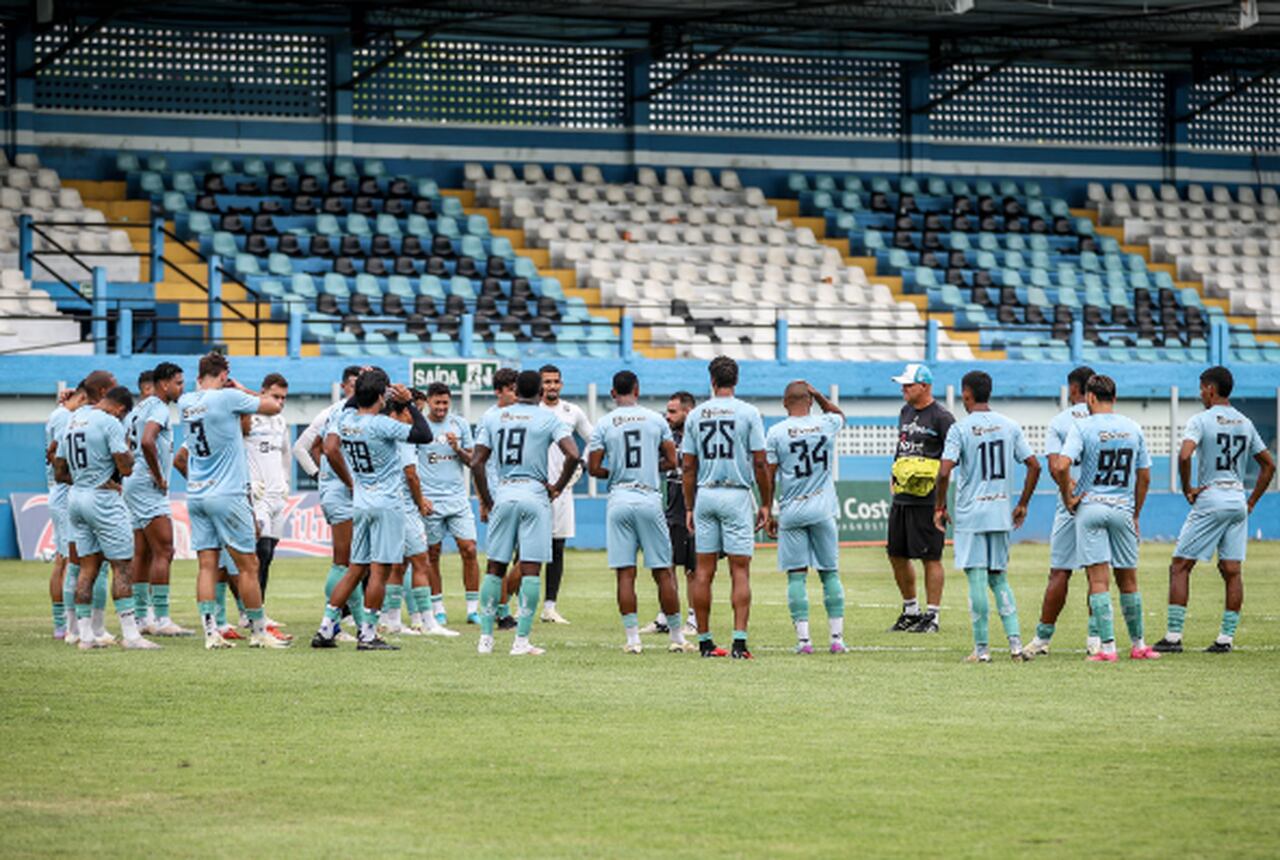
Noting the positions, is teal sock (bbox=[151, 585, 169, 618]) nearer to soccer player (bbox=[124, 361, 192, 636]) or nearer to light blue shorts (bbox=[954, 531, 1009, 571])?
soccer player (bbox=[124, 361, 192, 636])

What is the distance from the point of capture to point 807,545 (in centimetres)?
1608

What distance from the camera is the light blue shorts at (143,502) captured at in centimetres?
1723

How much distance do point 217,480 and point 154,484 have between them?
909 mm

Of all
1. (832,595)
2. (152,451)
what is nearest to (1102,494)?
(832,595)

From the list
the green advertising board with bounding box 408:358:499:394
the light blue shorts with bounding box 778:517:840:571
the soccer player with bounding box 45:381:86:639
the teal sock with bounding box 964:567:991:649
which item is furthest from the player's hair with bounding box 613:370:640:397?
the green advertising board with bounding box 408:358:499:394

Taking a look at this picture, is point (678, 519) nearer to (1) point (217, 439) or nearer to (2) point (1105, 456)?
(1) point (217, 439)

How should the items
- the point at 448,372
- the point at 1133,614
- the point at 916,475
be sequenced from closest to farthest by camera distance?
the point at 1133,614, the point at 916,475, the point at 448,372

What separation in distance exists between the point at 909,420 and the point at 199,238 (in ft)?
65.8

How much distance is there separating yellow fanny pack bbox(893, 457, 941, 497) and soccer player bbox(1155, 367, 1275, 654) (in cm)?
262

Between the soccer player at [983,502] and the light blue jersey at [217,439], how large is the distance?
16.9ft

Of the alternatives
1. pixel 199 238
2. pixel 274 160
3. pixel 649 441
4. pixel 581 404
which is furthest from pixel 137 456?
pixel 274 160

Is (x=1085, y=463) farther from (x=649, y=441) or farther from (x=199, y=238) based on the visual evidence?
(x=199, y=238)

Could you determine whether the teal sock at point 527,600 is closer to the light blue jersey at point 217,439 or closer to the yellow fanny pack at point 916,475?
the light blue jersey at point 217,439

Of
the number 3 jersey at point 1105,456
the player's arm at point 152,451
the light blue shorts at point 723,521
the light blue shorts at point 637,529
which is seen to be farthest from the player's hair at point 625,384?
the player's arm at point 152,451
